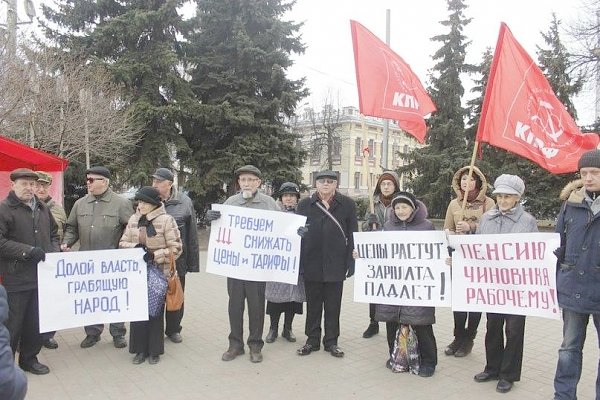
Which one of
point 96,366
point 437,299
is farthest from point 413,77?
point 96,366

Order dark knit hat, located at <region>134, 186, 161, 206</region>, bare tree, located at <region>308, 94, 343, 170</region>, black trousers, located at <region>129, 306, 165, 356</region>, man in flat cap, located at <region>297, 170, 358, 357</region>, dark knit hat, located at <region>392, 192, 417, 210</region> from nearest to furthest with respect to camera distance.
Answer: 1. dark knit hat, located at <region>392, 192, 417, 210</region>
2. dark knit hat, located at <region>134, 186, 161, 206</region>
3. black trousers, located at <region>129, 306, 165, 356</region>
4. man in flat cap, located at <region>297, 170, 358, 357</region>
5. bare tree, located at <region>308, 94, 343, 170</region>

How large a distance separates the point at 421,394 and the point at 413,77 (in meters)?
3.78

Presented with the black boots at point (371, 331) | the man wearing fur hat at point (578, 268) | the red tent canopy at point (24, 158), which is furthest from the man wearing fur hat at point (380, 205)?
the red tent canopy at point (24, 158)

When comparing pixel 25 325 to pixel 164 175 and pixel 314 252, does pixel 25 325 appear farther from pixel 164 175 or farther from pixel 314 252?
pixel 314 252

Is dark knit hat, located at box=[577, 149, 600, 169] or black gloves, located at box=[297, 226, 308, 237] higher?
dark knit hat, located at box=[577, 149, 600, 169]

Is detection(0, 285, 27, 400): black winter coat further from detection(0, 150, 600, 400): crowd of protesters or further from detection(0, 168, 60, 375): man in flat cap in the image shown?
detection(0, 168, 60, 375): man in flat cap

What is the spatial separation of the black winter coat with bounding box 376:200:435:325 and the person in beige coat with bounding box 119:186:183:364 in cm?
230

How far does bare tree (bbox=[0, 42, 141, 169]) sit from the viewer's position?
12.0m

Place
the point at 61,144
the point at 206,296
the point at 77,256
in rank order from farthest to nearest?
the point at 61,144 → the point at 206,296 → the point at 77,256

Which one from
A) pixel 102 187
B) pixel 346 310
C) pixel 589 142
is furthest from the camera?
pixel 346 310

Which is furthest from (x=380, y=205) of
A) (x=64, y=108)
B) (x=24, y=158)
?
(x=64, y=108)

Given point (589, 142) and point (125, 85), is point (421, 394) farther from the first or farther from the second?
point (125, 85)

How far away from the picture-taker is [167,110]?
18.3 meters

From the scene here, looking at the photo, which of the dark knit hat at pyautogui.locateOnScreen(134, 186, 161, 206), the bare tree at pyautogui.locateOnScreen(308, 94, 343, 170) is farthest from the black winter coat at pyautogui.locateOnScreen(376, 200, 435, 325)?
the bare tree at pyautogui.locateOnScreen(308, 94, 343, 170)
